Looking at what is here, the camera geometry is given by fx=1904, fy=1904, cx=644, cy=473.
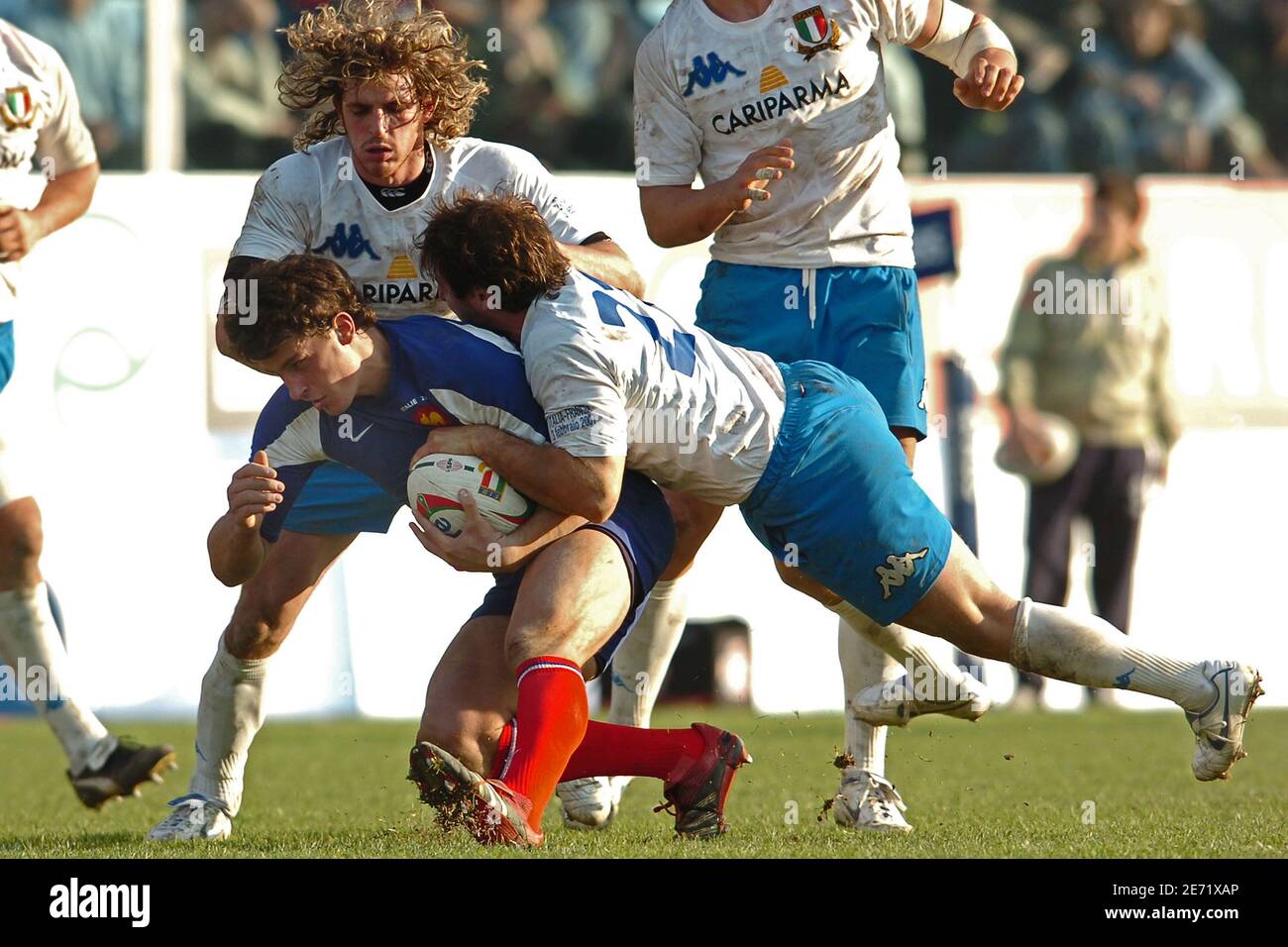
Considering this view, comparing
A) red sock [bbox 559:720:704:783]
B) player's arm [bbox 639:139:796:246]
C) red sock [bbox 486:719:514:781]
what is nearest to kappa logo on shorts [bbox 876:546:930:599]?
red sock [bbox 559:720:704:783]

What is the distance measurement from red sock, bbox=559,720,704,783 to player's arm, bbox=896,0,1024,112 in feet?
6.72

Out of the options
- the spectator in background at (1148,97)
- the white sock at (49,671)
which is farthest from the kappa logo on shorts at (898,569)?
the spectator in background at (1148,97)

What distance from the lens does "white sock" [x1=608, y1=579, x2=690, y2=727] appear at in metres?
5.84

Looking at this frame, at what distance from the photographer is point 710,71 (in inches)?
222

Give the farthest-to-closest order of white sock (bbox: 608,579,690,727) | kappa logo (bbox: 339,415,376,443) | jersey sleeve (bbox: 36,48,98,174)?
Answer: 1. jersey sleeve (bbox: 36,48,98,174)
2. white sock (bbox: 608,579,690,727)
3. kappa logo (bbox: 339,415,376,443)

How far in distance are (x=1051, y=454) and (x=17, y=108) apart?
6279 millimetres

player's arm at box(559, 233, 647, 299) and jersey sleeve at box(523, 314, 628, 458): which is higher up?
player's arm at box(559, 233, 647, 299)

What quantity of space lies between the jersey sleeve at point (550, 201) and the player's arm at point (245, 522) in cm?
111

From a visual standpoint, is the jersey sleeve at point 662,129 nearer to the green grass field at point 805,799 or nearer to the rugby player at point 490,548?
the rugby player at point 490,548

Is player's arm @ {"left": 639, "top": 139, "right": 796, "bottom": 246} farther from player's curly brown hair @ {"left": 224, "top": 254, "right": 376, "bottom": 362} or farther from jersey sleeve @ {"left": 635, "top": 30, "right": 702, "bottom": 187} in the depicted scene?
player's curly brown hair @ {"left": 224, "top": 254, "right": 376, "bottom": 362}

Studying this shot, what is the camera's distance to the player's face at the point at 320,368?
4.72 meters

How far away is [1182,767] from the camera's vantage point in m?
7.29
